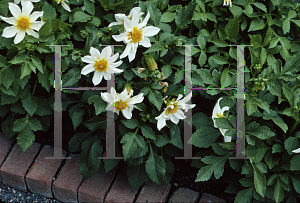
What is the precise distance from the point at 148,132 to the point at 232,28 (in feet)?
2.18

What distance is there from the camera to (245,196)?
153 cm

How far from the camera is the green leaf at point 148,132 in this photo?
1.47 m

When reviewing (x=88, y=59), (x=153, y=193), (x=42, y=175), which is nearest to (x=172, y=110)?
(x=88, y=59)

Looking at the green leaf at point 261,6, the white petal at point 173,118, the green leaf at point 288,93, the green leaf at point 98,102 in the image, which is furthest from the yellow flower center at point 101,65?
the green leaf at point 261,6

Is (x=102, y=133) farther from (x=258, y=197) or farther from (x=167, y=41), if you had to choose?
(x=258, y=197)

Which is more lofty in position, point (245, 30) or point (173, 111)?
point (245, 30)

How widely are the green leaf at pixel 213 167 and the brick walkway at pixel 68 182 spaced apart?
295mm

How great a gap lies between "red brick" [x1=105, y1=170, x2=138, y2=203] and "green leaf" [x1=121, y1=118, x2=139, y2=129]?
1.40 feet

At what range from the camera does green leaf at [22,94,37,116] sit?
1.63 meters

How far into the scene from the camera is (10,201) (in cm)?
182

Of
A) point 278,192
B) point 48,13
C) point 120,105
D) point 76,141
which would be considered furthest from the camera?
point 76,141

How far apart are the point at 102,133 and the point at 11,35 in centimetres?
62

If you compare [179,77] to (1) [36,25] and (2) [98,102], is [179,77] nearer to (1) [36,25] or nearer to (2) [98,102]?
(2) [98,102]

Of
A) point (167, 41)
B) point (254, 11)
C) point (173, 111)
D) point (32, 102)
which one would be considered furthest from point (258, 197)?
point (32, 102)
